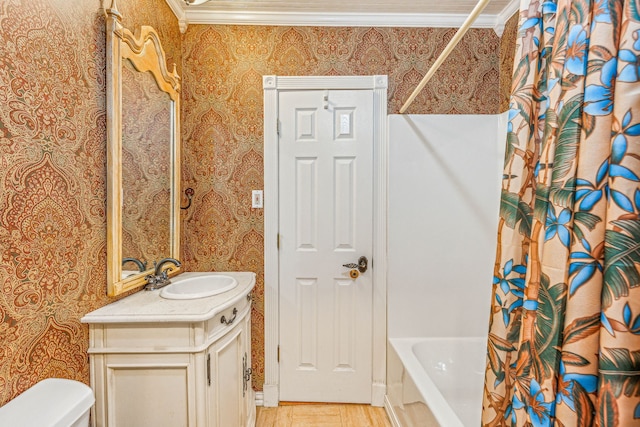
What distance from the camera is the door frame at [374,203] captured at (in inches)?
84.5

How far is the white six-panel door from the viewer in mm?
2158

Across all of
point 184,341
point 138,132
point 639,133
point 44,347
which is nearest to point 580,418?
point 639,133

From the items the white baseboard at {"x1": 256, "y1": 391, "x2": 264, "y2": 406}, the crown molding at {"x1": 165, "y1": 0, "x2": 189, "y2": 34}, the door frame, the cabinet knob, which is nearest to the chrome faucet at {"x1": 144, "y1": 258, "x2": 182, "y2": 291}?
the cabinet knob

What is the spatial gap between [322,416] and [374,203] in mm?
1419

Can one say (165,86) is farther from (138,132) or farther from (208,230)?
(208,230)

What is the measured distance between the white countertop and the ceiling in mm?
1747

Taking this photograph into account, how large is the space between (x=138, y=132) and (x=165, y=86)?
423 mm

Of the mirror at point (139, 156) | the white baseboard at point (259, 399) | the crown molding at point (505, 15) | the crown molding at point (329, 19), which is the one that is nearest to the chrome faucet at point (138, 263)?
the mirror at point (139, 156)

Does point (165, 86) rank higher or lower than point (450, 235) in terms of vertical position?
higher

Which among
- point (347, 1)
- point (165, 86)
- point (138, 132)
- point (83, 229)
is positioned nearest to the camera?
point (83, 229)

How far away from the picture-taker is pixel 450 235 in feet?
6.95

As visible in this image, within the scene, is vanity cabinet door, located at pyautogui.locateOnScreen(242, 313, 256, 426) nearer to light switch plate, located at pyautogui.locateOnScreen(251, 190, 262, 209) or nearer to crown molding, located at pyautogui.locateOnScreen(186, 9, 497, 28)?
light switch plate, located at pyautogui.locateOnScreen(251, 190, 262, 209)

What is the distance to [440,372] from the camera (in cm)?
198

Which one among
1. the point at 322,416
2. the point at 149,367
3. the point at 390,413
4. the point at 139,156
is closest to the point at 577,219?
the point at 149,367
